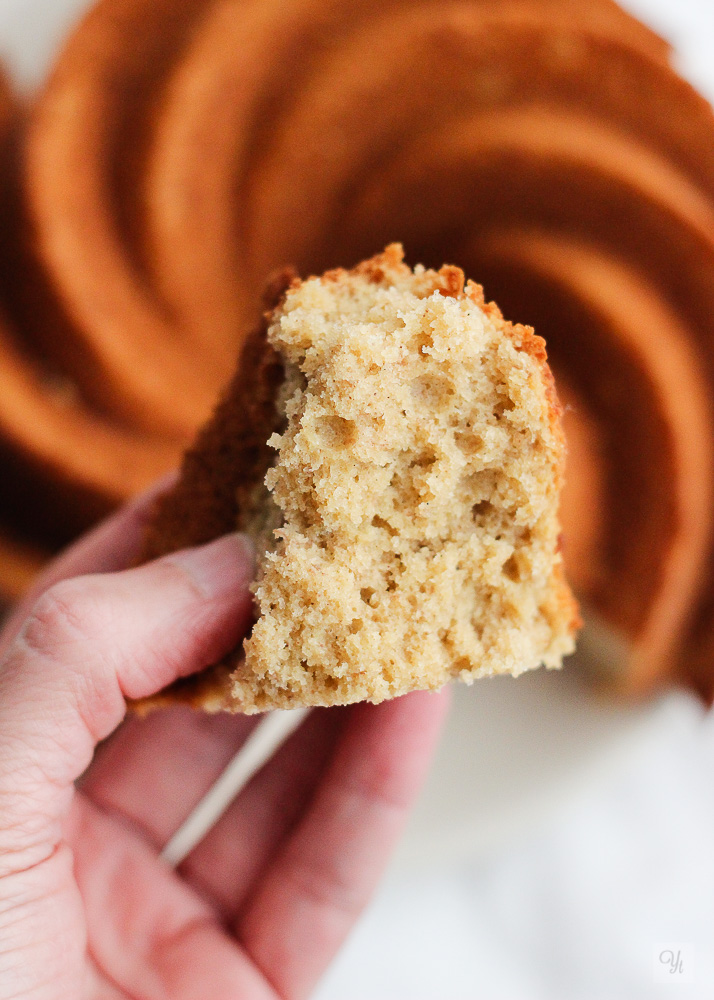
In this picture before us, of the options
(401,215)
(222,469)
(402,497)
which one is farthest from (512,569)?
(401,215)

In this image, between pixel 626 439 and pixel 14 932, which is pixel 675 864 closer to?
pixel 626 439

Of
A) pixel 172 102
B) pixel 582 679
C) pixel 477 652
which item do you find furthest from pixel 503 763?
pixel 172 102

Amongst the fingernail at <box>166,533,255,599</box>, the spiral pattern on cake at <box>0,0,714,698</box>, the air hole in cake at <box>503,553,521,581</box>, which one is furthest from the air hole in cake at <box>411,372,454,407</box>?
the spiral pattern on cake at <box>0,0,714,698</box>

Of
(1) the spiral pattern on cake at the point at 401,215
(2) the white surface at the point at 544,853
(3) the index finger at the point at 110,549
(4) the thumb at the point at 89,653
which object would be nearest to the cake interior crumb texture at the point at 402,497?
(4) the thumb at the point at 89,653

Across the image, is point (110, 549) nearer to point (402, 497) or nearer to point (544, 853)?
point (402, 497)

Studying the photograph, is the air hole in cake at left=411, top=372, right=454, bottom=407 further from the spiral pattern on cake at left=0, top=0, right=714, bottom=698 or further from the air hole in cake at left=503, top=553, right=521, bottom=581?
A: the spiral pattern on cake at left=0, top=0, right=714, bottom=698

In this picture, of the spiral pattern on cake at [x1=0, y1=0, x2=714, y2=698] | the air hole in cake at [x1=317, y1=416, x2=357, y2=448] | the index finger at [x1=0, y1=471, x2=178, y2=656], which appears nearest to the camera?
the air hole in cake at [x1=317, y1=416, x2=357, y2=448]
